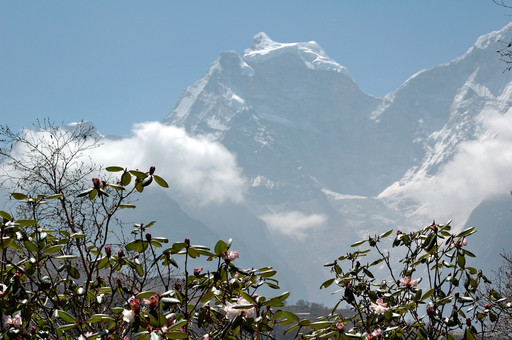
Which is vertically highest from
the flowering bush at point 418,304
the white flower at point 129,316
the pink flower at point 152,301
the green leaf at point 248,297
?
the flowering bush at point 418,304

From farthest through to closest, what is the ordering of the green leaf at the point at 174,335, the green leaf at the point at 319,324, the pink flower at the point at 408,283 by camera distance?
the pink flower at the point at 408,283, the green leaf at the point at 319,324, the green leaf at the point at 174,335

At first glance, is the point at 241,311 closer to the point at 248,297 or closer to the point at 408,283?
the point at 248,297

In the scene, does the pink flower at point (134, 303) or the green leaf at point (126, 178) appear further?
the green leaf at point (126, 178)

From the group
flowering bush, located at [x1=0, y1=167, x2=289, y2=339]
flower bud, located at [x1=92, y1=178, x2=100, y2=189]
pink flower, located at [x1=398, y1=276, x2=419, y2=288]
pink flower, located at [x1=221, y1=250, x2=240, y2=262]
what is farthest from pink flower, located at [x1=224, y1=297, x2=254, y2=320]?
pink flower, located at [x1=398, y1=276, x2=419, y2=288]

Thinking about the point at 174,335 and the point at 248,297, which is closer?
the point at 174,335

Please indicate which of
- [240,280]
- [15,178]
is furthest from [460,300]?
[15,178]

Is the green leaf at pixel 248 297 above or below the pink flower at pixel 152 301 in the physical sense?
below

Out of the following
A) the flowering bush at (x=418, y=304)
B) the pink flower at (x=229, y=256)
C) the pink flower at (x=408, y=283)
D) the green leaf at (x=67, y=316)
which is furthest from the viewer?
the pink flower at (x=408, y=283)

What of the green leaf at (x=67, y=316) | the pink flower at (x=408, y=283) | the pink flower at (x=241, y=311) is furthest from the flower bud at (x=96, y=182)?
the pink flower at (x=408, y=283)

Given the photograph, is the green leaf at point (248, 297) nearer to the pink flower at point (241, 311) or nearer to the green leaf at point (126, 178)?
the pink flower at point (241, 311)

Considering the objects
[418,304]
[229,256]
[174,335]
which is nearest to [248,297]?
[174,335]

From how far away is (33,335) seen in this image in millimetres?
2793

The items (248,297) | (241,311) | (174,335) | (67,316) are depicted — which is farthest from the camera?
(67,316)

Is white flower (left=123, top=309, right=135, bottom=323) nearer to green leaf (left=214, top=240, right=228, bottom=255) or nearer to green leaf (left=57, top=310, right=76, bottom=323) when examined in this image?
green leaf (left=57, top=310, right=76, bottom=323)
